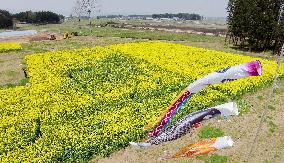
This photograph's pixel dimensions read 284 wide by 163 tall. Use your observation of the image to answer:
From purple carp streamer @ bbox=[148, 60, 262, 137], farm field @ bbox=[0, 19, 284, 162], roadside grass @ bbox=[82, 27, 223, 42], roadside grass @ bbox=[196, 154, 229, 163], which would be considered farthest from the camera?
roadside grass @ bbox=[82, 27, 223, 42]

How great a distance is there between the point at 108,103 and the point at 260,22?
103 ft

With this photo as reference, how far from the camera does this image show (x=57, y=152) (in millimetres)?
16625

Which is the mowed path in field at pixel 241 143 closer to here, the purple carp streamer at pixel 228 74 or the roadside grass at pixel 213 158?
the roadside grass at pixel 213 158

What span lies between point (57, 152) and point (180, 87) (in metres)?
13.0

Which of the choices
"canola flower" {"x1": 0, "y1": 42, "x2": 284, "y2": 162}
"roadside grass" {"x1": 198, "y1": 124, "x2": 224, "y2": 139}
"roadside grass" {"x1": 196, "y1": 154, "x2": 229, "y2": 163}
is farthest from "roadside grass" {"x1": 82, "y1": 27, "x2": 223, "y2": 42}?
"roadside grass" {"x1": 196, "y1": 154, "x2": 229, "y2": 163}

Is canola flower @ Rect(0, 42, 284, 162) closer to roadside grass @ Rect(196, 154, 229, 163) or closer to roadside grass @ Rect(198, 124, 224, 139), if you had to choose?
roadside grass @ Rect(198, 124, 224, 139)

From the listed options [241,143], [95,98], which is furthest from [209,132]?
[95,98]

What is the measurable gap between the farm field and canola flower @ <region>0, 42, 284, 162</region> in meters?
0.05

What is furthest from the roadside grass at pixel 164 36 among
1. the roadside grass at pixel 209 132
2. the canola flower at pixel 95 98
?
the roadside grass at pixel 209 132

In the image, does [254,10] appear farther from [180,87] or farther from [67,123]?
[67,123]

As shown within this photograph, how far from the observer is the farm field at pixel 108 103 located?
17578 mm

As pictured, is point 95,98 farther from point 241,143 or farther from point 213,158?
point 241,143

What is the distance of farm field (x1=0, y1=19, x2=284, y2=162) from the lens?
17.6m

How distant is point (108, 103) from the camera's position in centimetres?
2341
